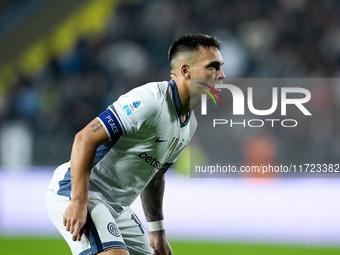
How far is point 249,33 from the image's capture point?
10.6 meters

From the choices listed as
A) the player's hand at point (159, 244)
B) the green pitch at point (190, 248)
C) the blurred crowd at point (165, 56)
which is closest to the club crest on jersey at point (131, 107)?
the player's hand at point (159, 244)

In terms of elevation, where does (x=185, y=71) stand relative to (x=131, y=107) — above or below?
above

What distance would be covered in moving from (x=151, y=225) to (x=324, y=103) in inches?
275

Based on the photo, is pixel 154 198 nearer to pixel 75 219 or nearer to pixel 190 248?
pixel 75 219

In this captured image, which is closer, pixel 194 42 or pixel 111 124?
pixel 111 124

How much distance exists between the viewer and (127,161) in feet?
8.90

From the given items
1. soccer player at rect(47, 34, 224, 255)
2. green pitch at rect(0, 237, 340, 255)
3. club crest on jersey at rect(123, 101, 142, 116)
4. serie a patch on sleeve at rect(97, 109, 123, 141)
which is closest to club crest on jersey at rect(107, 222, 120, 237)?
soccer player at rect(47, 34, 224, 255)

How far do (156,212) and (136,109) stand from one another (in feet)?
3.32

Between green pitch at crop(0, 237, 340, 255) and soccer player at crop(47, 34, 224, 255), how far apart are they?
1.71m

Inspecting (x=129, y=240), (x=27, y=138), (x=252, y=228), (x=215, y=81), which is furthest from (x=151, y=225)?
(x=27, y=138)

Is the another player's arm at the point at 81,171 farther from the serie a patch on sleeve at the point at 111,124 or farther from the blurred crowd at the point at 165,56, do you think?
the blurred crowd at the point at 165,56

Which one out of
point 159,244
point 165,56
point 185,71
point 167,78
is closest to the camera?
point 185,71

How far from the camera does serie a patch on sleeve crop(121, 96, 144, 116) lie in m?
2.51

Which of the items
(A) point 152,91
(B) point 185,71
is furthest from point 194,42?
(A) point 152,91
